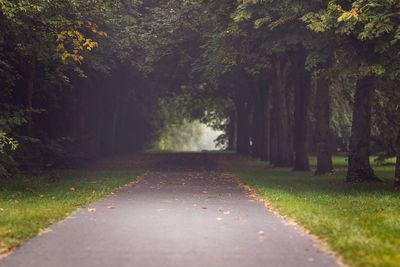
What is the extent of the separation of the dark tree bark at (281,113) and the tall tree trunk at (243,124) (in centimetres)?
1755

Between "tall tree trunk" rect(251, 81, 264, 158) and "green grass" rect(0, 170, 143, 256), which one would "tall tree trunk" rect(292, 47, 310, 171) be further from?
"tall tree trunk" rect(251, 81, 264, 158)

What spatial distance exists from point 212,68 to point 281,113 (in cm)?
429

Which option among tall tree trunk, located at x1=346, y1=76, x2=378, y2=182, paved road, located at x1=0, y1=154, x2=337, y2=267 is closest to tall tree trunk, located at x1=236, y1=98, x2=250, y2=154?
tall tree trunk, located at x1=346, y1=76, x2=378, y2=182

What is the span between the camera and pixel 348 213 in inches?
464

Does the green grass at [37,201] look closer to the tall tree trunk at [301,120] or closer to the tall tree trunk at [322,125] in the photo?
the tall tree trunk at [322,125]

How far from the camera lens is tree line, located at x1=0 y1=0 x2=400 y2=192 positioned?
1642 cm

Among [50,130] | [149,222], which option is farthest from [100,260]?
[50,130]

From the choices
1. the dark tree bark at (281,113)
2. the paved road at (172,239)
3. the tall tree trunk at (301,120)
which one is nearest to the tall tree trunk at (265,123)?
the dark tree bark at (281,113)

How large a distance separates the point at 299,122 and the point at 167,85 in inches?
814

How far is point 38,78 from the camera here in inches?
953

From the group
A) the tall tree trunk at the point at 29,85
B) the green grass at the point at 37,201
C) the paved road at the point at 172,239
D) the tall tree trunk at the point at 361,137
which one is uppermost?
the tall tree trunk at the point at 29,85

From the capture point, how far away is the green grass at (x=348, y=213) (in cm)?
770

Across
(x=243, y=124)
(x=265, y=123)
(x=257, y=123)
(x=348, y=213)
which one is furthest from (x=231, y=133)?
(x=348, y=213)

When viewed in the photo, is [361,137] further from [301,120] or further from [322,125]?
[301,120]
